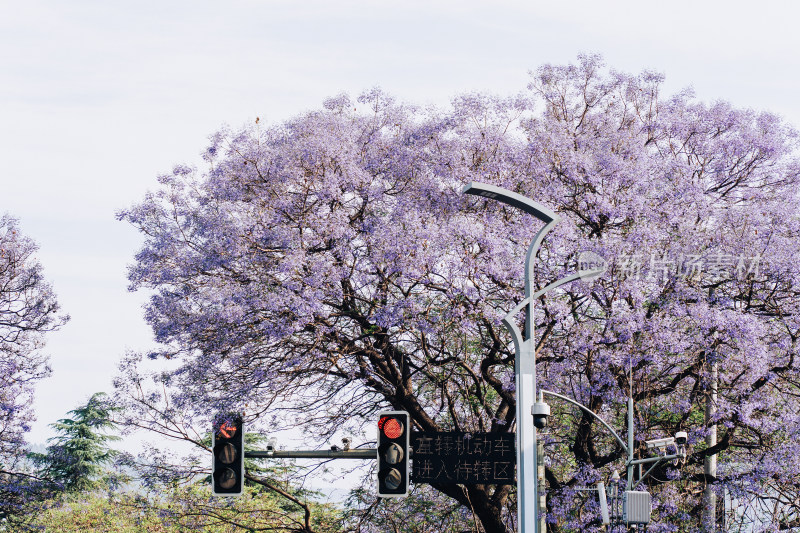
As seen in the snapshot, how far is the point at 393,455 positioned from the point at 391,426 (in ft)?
1.30

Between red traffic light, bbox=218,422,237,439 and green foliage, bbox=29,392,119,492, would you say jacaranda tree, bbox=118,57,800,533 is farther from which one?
green foliage, bbox=29,392,119,492

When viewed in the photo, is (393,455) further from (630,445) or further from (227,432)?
(630,445)

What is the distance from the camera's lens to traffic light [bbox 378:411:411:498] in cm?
1374

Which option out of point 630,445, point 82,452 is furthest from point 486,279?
point 82,452

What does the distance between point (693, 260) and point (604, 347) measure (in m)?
2.71

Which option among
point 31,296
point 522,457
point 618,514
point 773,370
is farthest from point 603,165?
point 31,296

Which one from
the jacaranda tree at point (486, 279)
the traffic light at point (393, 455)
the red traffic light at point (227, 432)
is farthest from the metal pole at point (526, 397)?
the jacaranda tree at point (486, 279)

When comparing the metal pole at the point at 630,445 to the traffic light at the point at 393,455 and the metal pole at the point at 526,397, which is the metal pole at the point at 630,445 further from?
the traffic light at the point at 393,455

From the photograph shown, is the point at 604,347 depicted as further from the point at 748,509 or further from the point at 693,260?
the point at 748,509

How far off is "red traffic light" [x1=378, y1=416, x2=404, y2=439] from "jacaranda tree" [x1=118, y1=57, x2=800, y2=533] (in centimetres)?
702

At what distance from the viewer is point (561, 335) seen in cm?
2222

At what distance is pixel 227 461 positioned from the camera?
1447 cm

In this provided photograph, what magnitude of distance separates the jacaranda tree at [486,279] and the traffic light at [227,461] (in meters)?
6.32

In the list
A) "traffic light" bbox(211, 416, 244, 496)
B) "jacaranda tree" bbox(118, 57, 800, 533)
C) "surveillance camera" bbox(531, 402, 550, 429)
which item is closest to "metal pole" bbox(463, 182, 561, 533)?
"surveillance camera" bbox(531, 402, 550, 429)
